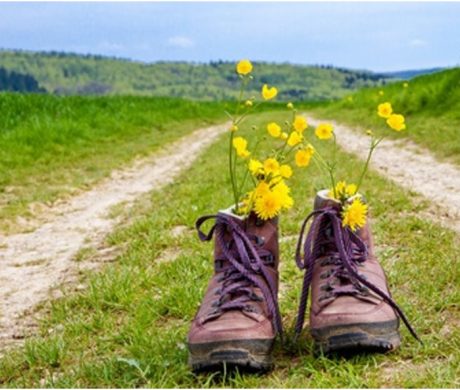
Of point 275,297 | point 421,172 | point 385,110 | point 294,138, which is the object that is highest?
point 385,110

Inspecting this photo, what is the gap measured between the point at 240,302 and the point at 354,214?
629 millimetres

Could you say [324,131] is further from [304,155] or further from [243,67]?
[243,67]

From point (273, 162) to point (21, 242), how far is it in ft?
13.8

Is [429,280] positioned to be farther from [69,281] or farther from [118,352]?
[69,281]

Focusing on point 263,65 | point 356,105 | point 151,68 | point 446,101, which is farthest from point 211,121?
point 151,68

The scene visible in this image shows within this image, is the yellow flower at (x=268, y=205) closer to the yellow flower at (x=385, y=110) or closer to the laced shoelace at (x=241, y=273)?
the laced shoelace at (x=241, y=273)

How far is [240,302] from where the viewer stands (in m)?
2.94

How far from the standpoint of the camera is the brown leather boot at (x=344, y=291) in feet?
9.19

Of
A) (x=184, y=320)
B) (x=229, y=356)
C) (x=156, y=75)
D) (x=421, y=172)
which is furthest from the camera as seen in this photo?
(x=156, y=75)

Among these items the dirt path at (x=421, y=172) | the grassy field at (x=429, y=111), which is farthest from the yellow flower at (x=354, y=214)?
the grassy field at (x=429, y=111)

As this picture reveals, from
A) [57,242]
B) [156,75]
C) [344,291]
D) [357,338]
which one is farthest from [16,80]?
[357,338]

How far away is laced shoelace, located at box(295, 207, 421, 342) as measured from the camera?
2.97 meters

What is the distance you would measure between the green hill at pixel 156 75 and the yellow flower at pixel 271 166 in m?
134

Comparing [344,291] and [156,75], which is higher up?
[344,291]
